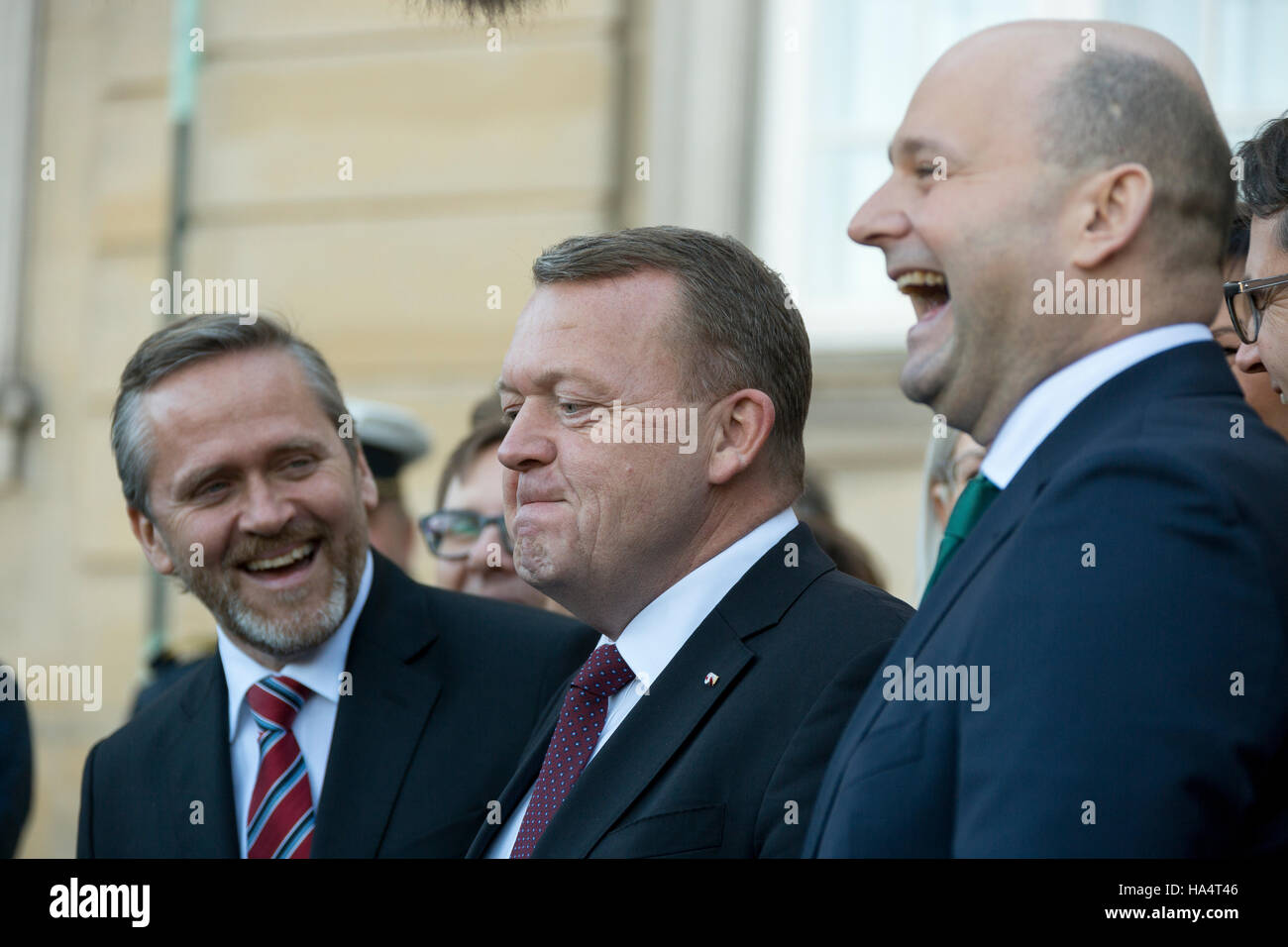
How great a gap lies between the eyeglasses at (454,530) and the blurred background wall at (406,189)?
225 centimetres

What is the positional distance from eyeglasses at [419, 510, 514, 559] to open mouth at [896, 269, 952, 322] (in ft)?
7.99

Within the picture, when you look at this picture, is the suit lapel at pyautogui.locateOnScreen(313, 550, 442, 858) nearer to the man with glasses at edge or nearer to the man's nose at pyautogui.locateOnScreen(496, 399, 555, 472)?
the man's nose at pyautogui.locateOnScreen(496, 399, 555, 472)

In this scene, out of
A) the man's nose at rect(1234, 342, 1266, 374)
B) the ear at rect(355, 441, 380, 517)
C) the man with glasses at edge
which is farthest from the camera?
the ear at rect(355, 441, 380, 517)

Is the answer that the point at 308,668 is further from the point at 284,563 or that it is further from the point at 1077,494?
the point at 1077,494

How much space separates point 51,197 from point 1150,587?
290 inches

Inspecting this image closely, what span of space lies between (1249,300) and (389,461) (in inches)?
133

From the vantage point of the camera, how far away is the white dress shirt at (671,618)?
2699 mm

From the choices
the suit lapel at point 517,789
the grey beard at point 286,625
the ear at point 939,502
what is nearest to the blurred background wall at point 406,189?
the ear at point 939,502

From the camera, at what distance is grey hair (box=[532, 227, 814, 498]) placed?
278 centimetres

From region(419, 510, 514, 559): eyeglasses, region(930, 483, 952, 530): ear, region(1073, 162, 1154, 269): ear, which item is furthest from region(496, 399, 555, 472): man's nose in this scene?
region(419, 510, 514, 559): eyeglasses

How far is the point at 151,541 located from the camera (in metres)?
3.67

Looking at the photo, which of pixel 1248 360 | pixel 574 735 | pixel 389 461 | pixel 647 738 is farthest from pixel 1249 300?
pixel 389 461
